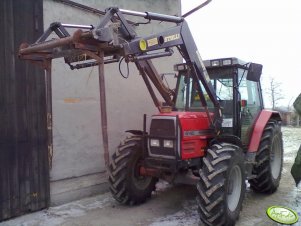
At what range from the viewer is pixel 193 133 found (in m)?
5.52

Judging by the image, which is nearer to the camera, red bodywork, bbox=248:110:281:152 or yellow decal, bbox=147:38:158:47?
yellow decal, bbox=147:38:158:47

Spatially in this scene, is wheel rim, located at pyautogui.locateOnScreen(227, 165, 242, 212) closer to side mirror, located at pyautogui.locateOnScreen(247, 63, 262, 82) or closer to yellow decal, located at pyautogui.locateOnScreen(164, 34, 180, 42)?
side mirror, located at pyautogui.locateOnScreen(247, 63, 262, 82)

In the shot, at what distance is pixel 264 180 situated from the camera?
6461 millimetres

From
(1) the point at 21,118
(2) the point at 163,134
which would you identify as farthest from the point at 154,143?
(1) the point at 21,118

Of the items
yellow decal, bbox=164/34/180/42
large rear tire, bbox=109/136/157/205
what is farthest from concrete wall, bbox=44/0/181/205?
yellow decal, bbox=164/34/180/42

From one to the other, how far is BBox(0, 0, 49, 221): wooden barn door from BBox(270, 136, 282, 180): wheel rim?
4.23 metres

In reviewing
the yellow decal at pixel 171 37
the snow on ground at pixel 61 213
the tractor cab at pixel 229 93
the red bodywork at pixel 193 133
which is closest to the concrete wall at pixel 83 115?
the snow on ground at pixel 61 213

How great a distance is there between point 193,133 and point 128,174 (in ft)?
4.31

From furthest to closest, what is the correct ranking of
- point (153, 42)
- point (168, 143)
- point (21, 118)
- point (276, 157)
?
1. point (276, 157)
2. point (21, 118)
3. point (168, 143)
4. point (153, 42)

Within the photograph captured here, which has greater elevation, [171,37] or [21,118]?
[171,37]

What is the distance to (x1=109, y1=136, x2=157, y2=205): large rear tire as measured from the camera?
5910 mm

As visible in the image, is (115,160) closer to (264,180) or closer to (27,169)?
(27,169)

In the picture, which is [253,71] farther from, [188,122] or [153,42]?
[153,42]

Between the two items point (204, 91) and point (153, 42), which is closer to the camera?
point (153, 42)
